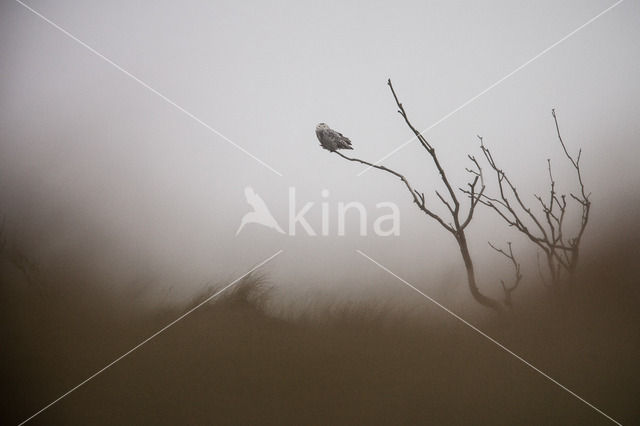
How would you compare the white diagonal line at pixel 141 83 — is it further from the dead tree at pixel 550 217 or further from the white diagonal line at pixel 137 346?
the dead tree at pixel 550 217

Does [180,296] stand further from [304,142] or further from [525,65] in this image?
[525,65]

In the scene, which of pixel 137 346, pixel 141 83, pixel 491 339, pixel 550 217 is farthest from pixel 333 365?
pixel 141 83

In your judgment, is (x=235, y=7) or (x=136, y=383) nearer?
(x=136, y=383)

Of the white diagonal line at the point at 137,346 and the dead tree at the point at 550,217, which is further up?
the dead tree at the point at 550,217

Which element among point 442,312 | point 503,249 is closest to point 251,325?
point 442,312

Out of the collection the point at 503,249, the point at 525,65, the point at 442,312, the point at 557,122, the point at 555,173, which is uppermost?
the point at 525,65

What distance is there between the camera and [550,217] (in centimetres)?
108

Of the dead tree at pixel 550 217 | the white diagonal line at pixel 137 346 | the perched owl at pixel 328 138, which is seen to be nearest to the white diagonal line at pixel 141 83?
the perched owl at pixel 328 138

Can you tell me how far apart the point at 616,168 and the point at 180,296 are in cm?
117

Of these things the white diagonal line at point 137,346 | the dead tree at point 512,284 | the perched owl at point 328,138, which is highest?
the perched owl at point 328,138

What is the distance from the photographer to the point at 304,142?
1.14 m

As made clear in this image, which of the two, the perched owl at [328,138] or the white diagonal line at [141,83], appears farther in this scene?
the white diagonal line at [141,83]

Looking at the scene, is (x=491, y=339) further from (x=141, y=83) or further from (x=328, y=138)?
(x=141, y=83)

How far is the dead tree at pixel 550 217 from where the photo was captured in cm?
105
